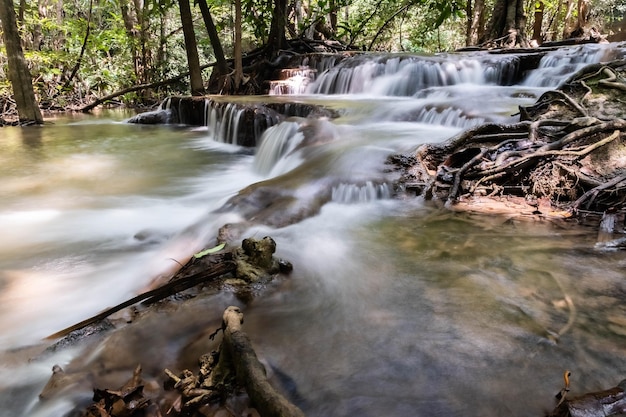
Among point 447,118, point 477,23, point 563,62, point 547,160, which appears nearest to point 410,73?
point 563,62

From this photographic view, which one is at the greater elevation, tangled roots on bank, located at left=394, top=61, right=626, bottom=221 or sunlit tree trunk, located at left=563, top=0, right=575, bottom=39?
sunlit tree trunk, located at left=563, top=0, right=575, bottom=39

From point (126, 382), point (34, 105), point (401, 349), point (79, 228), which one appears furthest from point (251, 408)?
point (34, 105)

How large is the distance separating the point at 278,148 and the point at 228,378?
5624mm

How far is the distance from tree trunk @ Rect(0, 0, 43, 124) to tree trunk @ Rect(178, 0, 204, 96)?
4.25 meters

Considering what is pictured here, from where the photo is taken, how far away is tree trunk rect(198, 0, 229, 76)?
1221 centimetres

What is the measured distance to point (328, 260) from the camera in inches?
134

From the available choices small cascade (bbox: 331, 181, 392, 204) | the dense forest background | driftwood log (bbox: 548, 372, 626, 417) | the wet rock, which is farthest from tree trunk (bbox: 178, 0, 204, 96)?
A: driftwood log (bbox: 548, 372, 626, 417)

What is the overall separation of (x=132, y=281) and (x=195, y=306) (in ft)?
3.54

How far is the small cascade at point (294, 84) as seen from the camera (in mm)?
12539

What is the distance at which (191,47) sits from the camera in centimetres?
1211

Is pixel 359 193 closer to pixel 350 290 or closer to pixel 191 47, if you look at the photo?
pixel 350 290

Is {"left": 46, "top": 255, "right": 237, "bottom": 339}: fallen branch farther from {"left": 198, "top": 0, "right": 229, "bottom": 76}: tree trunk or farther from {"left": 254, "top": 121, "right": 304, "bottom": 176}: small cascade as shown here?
{"left": 198, "top": 0, "right": 229, "bottom": 76}: tree trunk

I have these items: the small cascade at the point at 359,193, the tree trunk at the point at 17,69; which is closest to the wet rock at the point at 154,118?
the tree trunk at the point at 17,69

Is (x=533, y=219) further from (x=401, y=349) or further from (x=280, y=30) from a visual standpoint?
(x=280, y=30)
